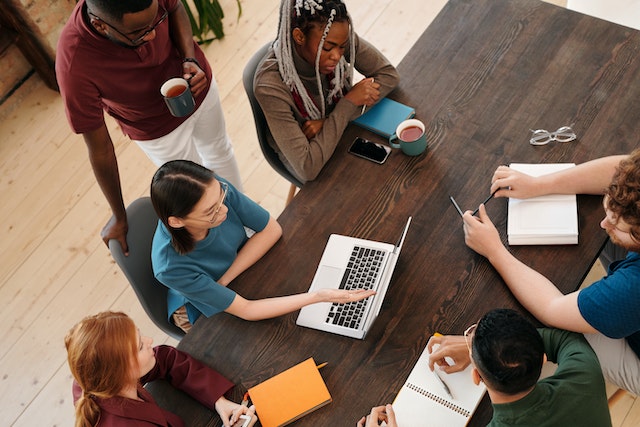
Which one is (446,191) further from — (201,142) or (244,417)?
(201,142)

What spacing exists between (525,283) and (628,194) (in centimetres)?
35

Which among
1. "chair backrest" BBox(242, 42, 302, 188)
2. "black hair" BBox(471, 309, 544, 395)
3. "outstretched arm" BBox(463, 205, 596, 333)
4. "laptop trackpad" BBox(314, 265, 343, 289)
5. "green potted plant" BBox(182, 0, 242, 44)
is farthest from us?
"green potted plant" BBox(182, 0, 242, 44)

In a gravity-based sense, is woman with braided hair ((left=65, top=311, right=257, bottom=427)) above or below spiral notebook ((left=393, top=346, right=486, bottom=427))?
above

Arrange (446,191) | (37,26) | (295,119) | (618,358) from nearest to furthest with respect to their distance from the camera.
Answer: (618,358)
(446,191)
(295,119)
(37,26)

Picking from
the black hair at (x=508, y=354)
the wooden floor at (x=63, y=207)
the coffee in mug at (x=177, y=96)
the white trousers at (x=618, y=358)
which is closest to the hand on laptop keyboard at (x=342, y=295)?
the black hair at (x=508, y=354)

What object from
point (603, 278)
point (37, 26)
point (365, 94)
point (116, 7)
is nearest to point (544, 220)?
point (603, 278)

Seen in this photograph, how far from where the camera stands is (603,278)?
1662 millimetres

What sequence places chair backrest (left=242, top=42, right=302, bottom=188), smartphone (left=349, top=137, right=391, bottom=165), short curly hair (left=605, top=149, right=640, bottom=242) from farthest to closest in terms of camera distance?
chair backrest (left=242, top=42, right=302, bottom=188)
smartphone (left=349, top=137, right=391, bottom=165)
short curly hair (left=605, top=149, right=640, bottom=242)

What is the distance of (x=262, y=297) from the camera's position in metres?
1.90

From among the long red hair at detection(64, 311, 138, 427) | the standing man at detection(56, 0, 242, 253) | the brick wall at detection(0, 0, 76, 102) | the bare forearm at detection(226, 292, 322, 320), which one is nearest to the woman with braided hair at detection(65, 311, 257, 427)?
the long red hair at detection(64, 311, 138, 427)

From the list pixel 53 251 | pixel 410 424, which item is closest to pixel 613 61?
pixel 410 424

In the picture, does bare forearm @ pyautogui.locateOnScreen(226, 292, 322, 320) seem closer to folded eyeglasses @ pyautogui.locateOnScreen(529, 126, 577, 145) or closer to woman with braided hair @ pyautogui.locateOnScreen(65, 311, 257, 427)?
woman with braided hair @ pyautogui.locateOnScreen(65, 311, 257, 427)

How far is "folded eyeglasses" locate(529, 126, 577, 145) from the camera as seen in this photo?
2.04m

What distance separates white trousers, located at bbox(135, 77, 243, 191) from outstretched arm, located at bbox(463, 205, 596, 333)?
3.54ft
